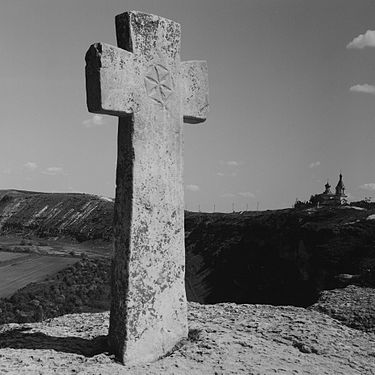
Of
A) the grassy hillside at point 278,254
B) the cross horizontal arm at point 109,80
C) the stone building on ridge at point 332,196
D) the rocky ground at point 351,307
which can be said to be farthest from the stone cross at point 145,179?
the stone building on ridge at point 332,196

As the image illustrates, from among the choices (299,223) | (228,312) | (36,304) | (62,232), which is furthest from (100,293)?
(62,232)

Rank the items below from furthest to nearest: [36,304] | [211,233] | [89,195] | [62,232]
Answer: [89,195] < [62,232] < [211,233] < [36,304]

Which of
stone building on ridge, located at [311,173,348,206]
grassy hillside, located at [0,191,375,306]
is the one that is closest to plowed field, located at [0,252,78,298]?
grassy hillside, located at [0,191,375,306]

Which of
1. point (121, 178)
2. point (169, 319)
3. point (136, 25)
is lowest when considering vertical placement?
point (169, 319)

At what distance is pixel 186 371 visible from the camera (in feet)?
19.9

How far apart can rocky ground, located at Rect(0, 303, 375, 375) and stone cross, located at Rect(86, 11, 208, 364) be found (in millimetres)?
366

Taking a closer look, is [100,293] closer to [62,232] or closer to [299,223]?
[299,223]

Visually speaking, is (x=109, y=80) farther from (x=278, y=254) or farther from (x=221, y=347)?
(x=278, y=254)

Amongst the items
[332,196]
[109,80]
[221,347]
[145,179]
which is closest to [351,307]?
[221,347]

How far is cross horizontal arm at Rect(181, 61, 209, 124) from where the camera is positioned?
7.31 meters

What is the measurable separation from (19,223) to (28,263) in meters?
41.4

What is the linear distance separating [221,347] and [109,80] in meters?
3.32

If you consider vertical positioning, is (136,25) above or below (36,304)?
above

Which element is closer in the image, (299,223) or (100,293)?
(100,293)
